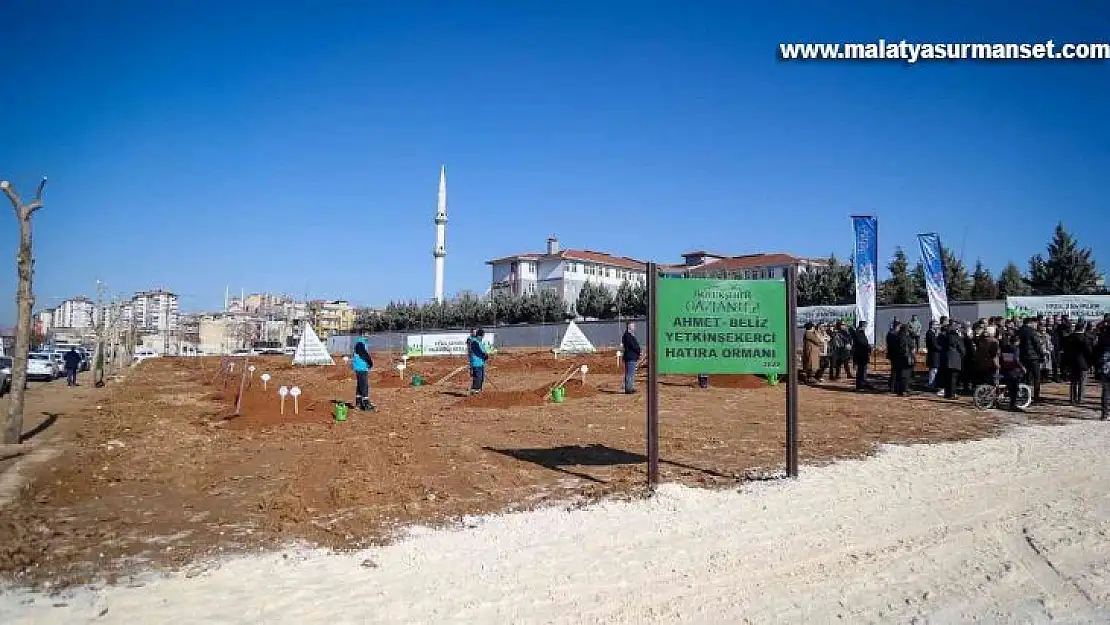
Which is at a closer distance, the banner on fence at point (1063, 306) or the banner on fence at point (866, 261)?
the banner on fence at point (866, 261)

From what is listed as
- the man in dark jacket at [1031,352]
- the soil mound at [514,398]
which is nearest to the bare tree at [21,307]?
the soil mound at [514,398]

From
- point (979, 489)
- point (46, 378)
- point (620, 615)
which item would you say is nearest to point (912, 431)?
point (979, 489)

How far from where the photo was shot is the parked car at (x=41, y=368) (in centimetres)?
3594

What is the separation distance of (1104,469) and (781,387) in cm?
1221

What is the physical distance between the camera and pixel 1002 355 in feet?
48.1

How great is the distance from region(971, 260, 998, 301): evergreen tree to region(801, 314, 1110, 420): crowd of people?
1320 inches

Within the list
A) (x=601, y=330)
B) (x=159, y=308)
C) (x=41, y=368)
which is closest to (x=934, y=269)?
(x=601, y=330)

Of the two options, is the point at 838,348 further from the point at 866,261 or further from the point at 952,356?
the point at 952,356

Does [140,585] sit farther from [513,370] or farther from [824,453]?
[513,370]

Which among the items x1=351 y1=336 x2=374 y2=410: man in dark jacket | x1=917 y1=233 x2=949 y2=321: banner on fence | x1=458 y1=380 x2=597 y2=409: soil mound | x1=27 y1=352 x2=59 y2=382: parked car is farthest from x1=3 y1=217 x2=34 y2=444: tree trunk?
x1=27 y1=352 x2=59 y2=382: parked car

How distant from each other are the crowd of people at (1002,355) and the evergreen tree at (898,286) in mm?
30203

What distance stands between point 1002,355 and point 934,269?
9867 millimetres

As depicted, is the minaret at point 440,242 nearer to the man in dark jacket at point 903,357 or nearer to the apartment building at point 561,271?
the apartment building at point 561,271

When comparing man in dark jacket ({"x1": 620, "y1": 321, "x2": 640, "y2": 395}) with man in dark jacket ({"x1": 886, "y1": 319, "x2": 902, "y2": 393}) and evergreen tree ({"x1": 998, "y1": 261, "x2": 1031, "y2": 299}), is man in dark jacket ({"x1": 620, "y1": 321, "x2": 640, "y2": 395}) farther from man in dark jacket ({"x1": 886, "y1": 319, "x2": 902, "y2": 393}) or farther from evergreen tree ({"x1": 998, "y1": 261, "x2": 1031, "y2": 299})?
evergreen tree ({"x1": 998, "y1": 261, "x2": 1031, "y2": 299})
